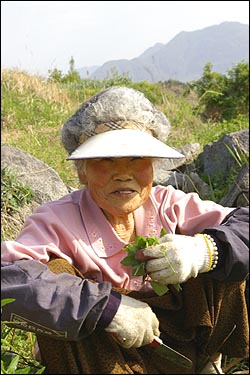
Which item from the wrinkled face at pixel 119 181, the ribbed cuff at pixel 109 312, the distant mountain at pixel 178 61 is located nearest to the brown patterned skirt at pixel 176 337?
the ribbed cuff at pixel 109 312

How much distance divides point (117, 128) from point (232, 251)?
60 cm

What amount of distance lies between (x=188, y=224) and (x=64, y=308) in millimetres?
735

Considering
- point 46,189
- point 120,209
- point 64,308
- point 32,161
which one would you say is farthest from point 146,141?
point 32,161

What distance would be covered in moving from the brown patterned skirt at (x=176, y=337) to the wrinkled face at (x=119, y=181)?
29cm

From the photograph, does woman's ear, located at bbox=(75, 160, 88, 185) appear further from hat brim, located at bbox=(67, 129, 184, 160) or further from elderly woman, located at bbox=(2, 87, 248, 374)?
hat brim, located at bbox=(67, 129, 184, 160)

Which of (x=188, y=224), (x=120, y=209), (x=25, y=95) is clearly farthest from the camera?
(x=25, y=95)

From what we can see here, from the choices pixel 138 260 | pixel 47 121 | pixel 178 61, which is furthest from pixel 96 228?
pixel 178 61

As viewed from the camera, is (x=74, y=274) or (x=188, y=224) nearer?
(x=74, y=274)

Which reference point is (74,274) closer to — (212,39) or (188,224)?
(188,224)

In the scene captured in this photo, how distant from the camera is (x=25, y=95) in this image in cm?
820

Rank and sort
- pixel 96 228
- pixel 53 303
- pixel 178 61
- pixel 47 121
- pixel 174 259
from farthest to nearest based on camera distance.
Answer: pixel 178 61, pixel 47 121, pixel 96 228, pixel 174 259, pixel 53 303

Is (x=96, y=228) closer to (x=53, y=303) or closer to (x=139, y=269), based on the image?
(x=139, y=269)

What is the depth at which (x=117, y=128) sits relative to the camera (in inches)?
82.0

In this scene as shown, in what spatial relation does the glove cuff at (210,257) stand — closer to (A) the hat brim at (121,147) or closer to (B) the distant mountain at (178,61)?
(A) the hat brim at (121,147)
